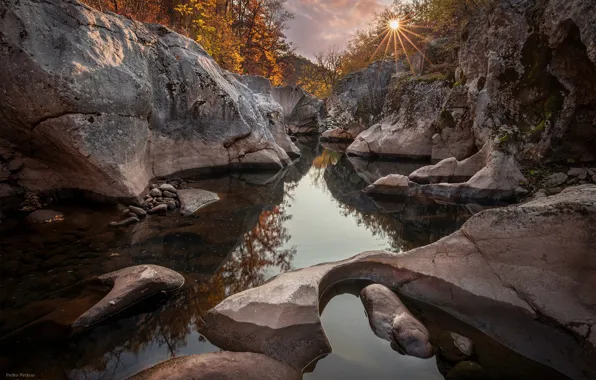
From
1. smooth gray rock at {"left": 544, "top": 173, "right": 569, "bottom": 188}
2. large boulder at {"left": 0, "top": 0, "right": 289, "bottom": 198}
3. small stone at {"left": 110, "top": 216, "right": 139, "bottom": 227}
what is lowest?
small stone at {"left": 110, "top": 216, "right": 139, "bottom": 227}

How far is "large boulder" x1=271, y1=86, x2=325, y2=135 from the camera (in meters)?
28.1

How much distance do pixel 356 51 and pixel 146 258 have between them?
126 feet

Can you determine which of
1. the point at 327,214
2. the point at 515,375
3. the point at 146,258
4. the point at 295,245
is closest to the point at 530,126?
the point at 327,214

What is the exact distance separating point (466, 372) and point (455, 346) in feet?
1.00

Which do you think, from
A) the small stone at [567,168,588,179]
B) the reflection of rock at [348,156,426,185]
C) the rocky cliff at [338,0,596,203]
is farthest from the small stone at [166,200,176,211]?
the small stone at [567,168,588,179]

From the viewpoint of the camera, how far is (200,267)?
16.7 feet

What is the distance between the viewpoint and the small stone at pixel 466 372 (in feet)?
9.67

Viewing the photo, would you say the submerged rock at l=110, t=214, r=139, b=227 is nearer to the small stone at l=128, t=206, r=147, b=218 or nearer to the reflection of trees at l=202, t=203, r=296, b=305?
the small stone at l=128, t=206, r=147, b=218

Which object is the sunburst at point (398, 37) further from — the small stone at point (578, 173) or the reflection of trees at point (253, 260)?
the reflection of trees at point (253, 260)

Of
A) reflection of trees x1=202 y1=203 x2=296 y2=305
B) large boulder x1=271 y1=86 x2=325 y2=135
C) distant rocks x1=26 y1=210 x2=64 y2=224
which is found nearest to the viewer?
reflection of trees x1=202 y1=203 x2=296 y2=305

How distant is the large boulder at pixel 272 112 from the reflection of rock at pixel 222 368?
14212 millimetres

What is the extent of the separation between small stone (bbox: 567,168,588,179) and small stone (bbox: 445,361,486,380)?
8694 millimetres

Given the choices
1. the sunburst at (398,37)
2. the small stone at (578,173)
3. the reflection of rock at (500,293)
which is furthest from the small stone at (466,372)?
the sunburst at (398,37)

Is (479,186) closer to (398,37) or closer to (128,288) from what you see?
(128,288)
